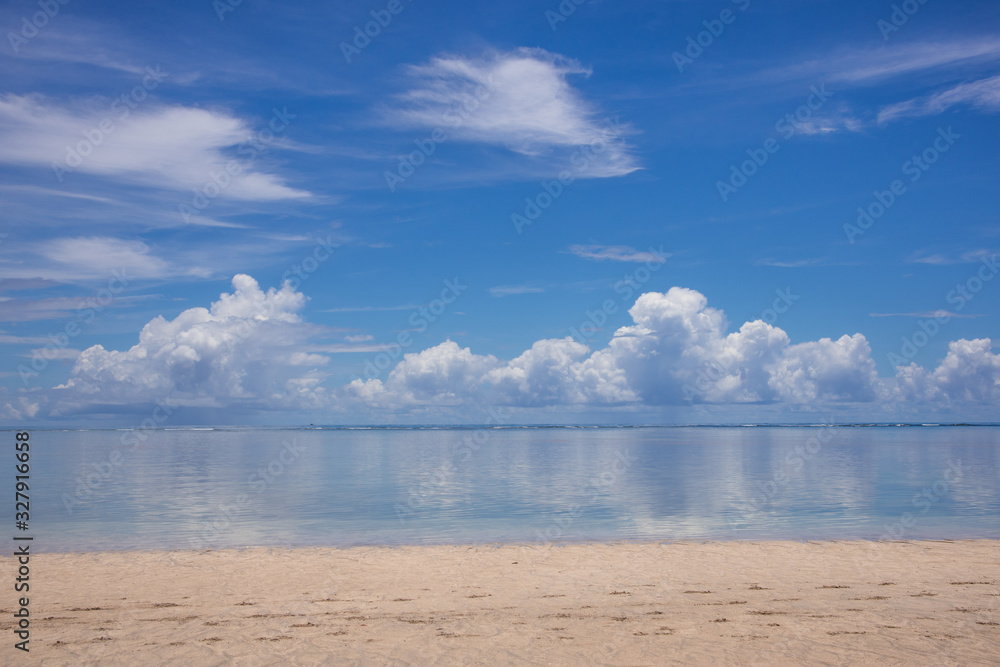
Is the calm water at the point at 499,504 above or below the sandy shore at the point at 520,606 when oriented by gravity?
below

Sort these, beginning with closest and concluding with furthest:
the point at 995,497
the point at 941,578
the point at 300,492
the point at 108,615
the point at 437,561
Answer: the point at 108,615 → the point at 941,578 → the point at 437,561 → the point at 995,497 → the point at 300,492

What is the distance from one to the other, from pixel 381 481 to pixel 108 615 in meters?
30.3

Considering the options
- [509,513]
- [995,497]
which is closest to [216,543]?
[509,513]

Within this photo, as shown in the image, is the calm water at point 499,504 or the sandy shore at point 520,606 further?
the calm water at point 499,504

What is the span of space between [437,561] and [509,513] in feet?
32.3

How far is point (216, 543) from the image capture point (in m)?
21.8

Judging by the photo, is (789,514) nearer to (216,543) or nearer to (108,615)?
(216,543)

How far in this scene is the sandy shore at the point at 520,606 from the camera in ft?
36.8

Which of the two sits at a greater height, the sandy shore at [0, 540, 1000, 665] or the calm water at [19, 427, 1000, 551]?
the sandy shore at [0, 540, 1000, 665]

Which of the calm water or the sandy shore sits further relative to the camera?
the calm water

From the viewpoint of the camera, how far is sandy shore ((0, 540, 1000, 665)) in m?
11.2

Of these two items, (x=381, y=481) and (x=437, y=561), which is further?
(x=381, y=481)

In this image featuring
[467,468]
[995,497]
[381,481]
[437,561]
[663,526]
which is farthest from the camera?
[467,468]

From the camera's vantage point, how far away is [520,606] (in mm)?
13875
